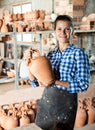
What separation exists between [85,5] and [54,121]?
3491mm

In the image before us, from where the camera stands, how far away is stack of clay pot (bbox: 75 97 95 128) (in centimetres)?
258

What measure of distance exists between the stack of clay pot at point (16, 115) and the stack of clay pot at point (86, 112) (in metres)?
0.45

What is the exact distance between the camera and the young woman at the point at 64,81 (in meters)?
1.64

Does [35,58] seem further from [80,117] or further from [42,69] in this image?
[80,117]

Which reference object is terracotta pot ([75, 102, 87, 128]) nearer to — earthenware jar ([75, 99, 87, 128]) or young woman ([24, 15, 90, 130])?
earthenware jar ([75, 99, 87, 128])

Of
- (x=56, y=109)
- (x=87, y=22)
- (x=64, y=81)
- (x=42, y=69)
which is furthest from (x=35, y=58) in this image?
(x=87, y=22)

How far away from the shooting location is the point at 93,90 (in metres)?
2.80

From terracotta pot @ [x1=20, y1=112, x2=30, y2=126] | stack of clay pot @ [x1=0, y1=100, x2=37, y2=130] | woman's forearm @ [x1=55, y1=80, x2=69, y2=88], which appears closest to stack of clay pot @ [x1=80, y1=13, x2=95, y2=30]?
stack of clay pot @ [x1=0, y1=100, x2=37, y2=130]

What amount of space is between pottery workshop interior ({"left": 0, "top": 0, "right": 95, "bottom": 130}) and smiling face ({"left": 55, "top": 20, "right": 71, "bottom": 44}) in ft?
0.04

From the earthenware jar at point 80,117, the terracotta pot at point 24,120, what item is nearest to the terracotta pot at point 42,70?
the terracotta pot at point 24,120

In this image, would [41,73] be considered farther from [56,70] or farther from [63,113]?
[63,113]

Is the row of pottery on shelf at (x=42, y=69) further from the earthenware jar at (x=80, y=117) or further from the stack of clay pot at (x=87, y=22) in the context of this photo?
the stack of clay pot at (x=87, y=22)

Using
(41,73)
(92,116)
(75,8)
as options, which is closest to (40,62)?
(41,73)

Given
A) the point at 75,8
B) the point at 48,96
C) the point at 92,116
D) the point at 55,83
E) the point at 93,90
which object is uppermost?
the point at 75,8
